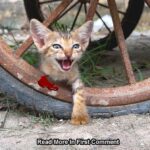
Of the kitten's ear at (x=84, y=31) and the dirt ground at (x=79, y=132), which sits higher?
the kitten's ear at (x=84, y=31)

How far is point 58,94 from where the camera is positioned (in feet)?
9.01

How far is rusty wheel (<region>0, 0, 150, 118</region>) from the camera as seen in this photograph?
272 centimetres

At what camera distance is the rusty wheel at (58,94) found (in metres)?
2.72

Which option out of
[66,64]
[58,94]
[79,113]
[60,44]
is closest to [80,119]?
[79,113]

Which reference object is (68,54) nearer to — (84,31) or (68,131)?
(84,31)

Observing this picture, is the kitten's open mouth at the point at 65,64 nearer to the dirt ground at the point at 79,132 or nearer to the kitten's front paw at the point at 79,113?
the kitten's front paw at the point at 79,113

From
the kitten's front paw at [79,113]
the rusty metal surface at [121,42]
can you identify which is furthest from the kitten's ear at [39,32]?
the rusty metal surface at [121,42]

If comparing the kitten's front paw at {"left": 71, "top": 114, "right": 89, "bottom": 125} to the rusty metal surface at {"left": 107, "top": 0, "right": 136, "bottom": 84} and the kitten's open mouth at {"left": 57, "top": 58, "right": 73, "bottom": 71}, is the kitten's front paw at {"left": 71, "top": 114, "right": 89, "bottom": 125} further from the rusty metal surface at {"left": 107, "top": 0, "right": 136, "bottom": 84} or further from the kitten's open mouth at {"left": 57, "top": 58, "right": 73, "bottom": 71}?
the rusty metal surface at {"left": 107, "top": 0, "right": 136, "bottom": 84}

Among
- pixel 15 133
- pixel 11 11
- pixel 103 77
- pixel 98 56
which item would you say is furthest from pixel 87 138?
pixel 11 11

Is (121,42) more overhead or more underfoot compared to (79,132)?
more overhead

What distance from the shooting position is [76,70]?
2.86 meters

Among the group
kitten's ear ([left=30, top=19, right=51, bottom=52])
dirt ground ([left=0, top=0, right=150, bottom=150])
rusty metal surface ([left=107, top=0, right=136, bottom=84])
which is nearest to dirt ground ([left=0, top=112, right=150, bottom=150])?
dirt ground ([left=0, top=0, right=150, bottom=150])

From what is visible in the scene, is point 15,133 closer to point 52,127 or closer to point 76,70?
point 52,127

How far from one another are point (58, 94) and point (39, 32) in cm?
34
